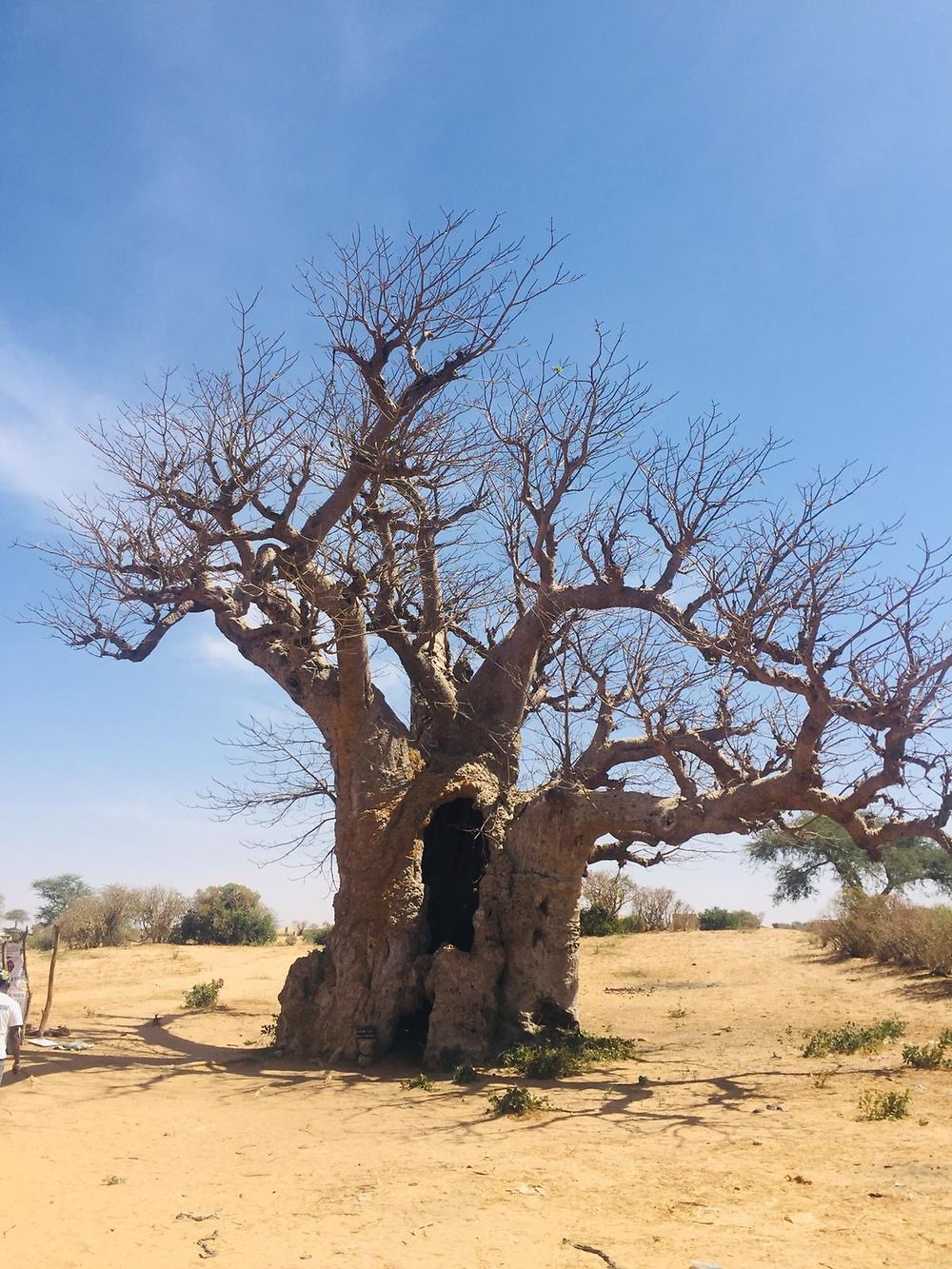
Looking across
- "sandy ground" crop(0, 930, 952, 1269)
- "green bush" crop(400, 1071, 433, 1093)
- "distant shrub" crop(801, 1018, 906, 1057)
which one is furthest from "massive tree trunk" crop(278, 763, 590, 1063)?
"distant shrub" crop(801, 1018, 906, 1057)

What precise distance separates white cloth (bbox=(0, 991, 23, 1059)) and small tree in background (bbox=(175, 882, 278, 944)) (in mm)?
21693

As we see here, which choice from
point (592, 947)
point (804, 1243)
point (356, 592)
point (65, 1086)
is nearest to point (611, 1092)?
point (804, 1243)

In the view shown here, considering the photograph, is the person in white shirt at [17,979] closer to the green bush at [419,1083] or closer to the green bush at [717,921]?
the green bush at [419,1083]

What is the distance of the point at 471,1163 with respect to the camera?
5.15m

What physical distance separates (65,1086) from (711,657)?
6.74 meters

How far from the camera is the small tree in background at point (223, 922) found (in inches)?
1041

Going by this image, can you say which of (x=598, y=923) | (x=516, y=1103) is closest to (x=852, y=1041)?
(x=516, y=1103)

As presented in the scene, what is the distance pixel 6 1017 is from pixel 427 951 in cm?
443

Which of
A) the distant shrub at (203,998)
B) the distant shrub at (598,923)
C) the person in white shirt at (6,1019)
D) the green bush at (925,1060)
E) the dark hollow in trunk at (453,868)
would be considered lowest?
the distant shrub at (203,998)

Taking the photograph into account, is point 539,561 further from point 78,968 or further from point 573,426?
point 78,968

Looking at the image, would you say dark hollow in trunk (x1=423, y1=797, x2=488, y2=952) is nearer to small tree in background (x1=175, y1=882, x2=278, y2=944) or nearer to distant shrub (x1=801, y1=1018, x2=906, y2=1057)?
distant shrub (x1=801, y1=1018, x2=906, y2=1057)

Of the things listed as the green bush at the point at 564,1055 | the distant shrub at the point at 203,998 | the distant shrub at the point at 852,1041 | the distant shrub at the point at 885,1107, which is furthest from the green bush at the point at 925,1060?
the distant shrub at the point at 203,998

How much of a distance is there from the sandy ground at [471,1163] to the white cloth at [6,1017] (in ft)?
1.98

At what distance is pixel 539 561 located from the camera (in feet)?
30.2
